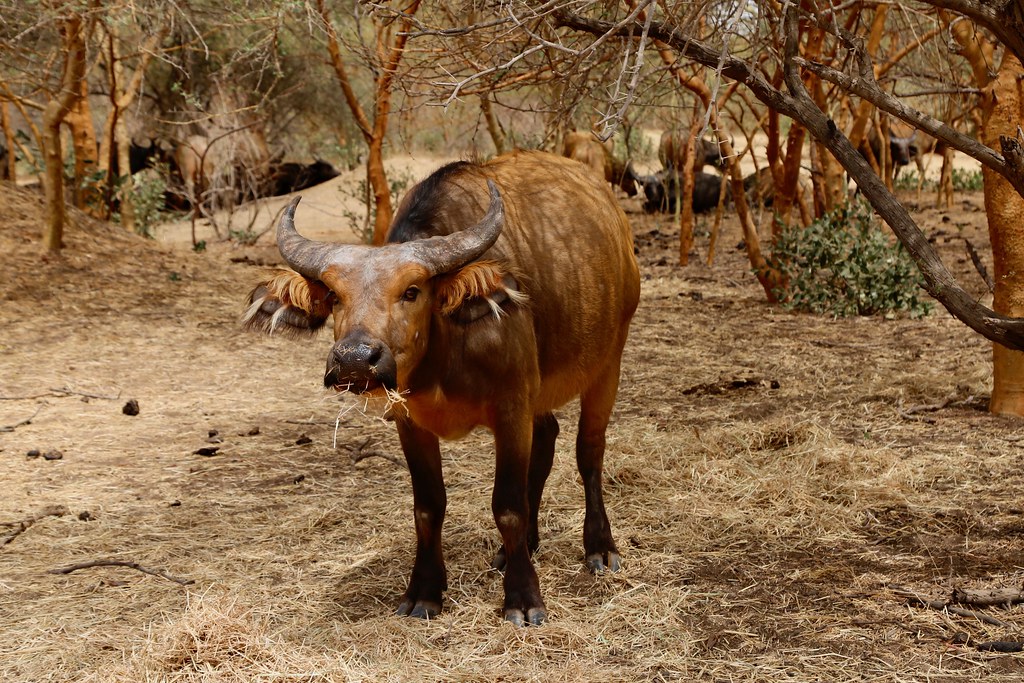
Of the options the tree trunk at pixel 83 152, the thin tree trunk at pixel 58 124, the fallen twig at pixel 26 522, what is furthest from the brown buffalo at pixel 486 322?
the tree trunk at pixel 83 152

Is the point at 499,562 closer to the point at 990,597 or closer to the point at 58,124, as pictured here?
the point at 990,597

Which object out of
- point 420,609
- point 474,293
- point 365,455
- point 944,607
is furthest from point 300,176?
point 944,607

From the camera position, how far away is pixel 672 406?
7.69 m

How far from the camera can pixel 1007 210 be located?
610cm

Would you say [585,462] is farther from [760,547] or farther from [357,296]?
[357,296]

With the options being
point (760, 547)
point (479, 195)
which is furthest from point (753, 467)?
point (479, 195)

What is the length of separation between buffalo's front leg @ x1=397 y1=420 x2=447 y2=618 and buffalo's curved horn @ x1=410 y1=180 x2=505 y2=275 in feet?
2.87

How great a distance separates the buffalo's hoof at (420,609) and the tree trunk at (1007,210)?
4103 millimetres

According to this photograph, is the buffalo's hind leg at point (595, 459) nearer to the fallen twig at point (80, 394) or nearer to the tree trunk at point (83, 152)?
the fallen twig at point (80, 394)

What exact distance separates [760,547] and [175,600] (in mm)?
2848

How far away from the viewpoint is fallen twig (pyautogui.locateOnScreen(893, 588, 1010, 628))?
3.97m

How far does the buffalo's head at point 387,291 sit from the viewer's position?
366cm

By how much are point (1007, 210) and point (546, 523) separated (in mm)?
3432

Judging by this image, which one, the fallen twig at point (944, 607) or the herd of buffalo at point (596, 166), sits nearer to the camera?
the fallen twig at point (944, 607)
